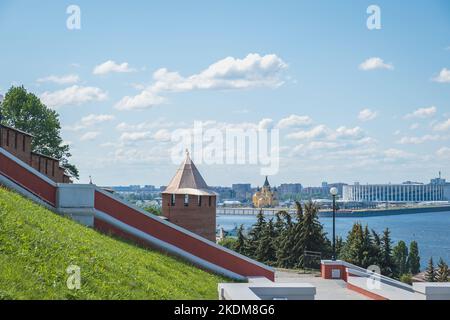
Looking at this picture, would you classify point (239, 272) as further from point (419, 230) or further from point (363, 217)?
point (363, 217)

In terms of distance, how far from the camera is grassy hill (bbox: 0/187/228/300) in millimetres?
7008

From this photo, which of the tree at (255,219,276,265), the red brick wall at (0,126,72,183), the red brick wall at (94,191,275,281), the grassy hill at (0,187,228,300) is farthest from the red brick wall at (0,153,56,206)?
the tree at (255,219,276,265)

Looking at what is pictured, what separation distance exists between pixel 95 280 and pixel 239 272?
7.38 metres

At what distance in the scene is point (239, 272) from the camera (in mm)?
14914

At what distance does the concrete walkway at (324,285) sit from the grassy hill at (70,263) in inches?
102

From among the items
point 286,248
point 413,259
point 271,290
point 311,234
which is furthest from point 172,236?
point 413,259

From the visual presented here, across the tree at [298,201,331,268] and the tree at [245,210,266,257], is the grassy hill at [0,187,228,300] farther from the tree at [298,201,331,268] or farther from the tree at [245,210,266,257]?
the tree at [245,210,266,257]

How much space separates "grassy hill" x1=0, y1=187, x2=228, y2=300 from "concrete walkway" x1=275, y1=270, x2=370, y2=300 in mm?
2579

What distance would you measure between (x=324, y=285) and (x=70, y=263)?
7856 millimetres

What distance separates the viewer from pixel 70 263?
814 cm

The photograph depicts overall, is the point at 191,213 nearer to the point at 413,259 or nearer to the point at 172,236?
the point at 172,236

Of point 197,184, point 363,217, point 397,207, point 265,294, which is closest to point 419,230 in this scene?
point 363,217
